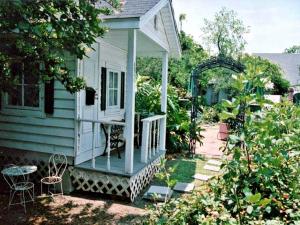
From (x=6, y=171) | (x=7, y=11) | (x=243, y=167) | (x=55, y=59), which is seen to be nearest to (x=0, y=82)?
(x=55, y=59)

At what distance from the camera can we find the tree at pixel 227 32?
2786 centimetres

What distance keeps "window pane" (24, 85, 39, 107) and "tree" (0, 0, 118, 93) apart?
87.4 inches

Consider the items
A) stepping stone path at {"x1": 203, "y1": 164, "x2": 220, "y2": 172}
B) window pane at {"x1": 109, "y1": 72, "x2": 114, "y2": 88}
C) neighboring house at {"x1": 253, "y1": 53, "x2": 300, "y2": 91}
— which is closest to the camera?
window pane at {"x1": 109, "y1": 72, "x2": 114, "y2": 88}

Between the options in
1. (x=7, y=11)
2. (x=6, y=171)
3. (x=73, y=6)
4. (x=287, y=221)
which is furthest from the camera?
(x=6, y=171)

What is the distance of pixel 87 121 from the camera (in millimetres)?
6523

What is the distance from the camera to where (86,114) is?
711cm

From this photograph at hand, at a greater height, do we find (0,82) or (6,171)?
(0,82)

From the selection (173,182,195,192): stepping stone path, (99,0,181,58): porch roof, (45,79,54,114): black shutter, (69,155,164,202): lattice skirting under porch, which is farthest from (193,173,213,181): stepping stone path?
(45,79,54,114): black shutter

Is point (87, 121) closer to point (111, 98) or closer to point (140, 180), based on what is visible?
point (140, 180)

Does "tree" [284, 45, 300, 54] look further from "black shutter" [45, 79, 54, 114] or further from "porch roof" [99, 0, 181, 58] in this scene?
"black shutter" [45, 79, 54, 114]

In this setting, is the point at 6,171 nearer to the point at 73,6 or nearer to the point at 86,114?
the point at 86,114

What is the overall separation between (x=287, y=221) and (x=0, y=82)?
4177 millimetres

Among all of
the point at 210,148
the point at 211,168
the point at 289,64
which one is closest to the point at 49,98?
the point at 211,168

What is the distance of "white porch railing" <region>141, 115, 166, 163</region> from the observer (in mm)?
6984
